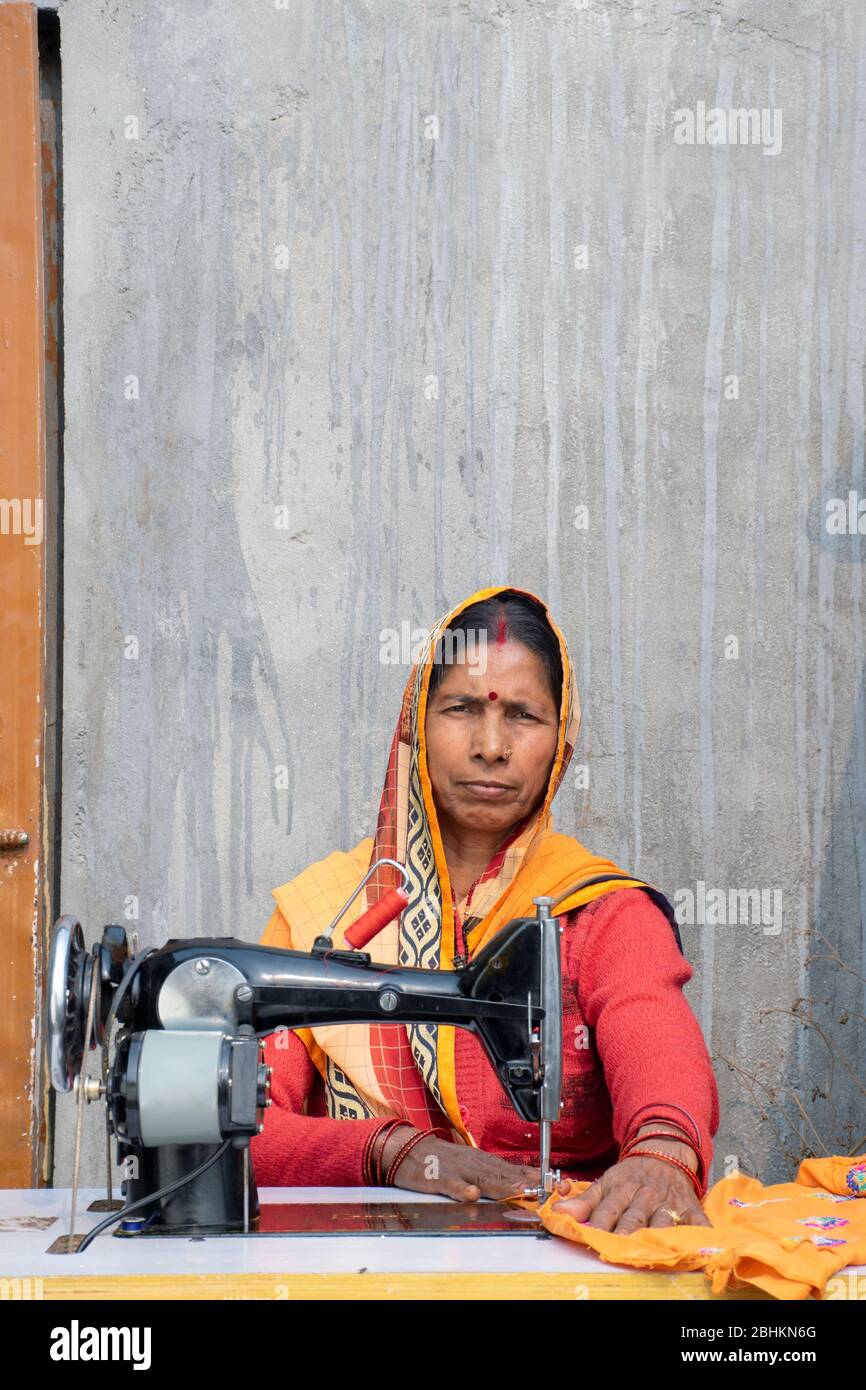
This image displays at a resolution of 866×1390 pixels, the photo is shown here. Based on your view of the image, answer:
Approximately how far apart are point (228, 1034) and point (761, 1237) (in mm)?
695

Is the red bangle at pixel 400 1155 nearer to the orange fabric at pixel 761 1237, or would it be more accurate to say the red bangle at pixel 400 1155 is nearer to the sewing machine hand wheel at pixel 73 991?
the orange fabric at pixel 761 1237

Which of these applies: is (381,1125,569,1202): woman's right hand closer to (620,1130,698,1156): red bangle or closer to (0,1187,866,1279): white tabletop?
(620,1130,698,1156): red bangle

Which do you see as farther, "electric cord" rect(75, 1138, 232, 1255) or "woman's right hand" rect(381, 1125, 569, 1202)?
"woman's right hand" rect(381, 1125, 569, 1202)

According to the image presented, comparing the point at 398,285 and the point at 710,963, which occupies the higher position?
the point at 398,285

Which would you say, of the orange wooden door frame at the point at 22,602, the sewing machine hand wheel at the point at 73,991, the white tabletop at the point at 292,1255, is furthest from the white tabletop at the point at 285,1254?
the orange wooden door frame at the point at 22,602

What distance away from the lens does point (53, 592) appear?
12.1 ft

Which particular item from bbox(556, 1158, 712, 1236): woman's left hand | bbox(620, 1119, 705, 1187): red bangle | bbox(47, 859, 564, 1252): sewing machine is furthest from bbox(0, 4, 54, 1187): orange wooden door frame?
bbox(556, 1158, 712, 1236): woman's left hand

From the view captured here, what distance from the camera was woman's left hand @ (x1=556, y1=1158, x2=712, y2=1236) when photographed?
183cm

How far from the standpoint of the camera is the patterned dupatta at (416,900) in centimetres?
256

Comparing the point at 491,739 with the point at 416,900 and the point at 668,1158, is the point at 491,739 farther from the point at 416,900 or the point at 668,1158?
the point at 668,1158

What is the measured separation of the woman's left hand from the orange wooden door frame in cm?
185
